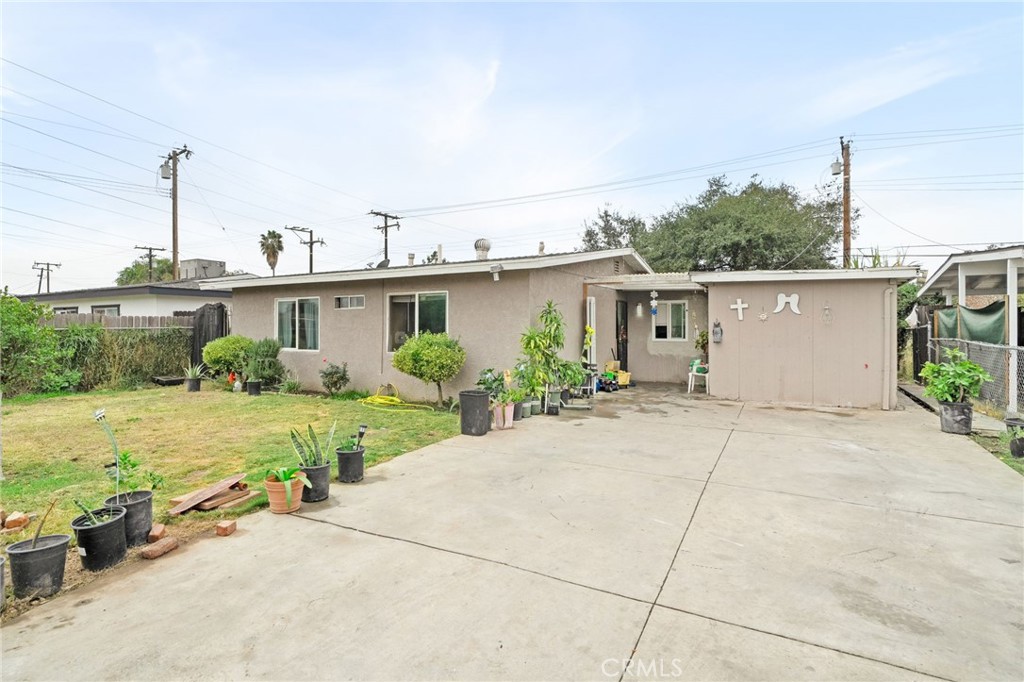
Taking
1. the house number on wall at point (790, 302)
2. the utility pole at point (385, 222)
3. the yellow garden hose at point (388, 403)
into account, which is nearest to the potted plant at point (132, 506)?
the yellow garden hose at point (388, 403)

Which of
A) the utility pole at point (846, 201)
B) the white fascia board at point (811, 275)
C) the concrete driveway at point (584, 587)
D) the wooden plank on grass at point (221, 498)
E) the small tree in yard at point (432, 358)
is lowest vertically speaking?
the concrete driveway at point (584, 587)

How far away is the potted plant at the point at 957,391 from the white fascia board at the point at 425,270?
5.94 m

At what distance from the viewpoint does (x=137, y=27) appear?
9023 mm

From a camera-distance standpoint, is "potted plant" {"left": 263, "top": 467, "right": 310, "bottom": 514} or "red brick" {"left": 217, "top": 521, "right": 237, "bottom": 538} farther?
Result: "potted plant" {"left": 263, "top": 467, "right": 310, "bottom": 514}

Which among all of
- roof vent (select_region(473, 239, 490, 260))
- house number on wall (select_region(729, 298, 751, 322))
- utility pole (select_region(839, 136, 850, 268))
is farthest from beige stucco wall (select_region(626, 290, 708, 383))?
utility pole (select_region(839, 136, 850, 268))

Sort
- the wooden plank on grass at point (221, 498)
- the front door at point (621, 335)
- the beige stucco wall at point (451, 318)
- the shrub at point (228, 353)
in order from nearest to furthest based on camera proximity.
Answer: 1. the wooden plank on grass at point (221, 498)
2. the beige stucco wall at point (451, 318)
3. the shrub at point (228, 353)
4. the front door at point (621, 335)

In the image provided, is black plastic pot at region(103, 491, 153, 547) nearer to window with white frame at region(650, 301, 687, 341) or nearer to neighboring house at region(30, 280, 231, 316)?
window with white frame at region(650, 301, 687, 341)

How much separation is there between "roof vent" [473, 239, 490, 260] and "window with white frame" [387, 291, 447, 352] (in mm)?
2204

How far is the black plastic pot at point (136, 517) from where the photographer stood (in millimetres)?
3439

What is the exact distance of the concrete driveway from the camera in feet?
7.35

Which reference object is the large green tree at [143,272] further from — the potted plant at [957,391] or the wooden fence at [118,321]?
the potted plant at [957,391]

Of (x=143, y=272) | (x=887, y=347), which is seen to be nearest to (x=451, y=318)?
(x=887, y=347)

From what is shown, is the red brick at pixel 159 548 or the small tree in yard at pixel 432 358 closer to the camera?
the red brick at pixel 159 548

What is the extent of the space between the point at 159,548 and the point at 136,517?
0.33 metres
